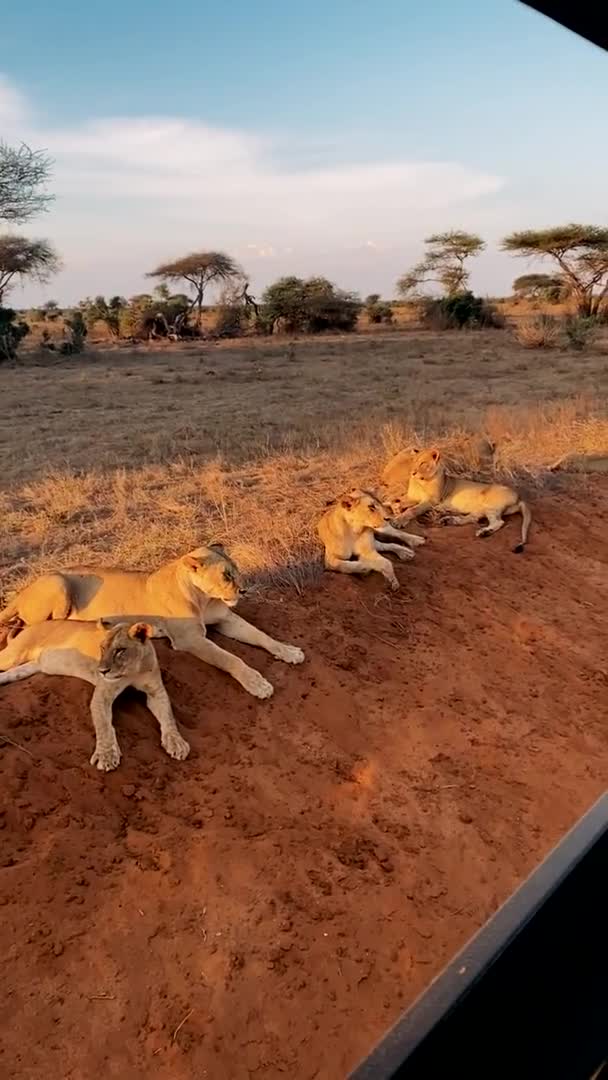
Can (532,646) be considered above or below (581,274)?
below

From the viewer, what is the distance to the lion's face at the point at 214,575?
4078 mm

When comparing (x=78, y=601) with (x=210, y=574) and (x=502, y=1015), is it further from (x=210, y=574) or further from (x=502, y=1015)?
(x=502, y=1015)

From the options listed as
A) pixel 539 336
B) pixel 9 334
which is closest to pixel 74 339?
pixel 9 334

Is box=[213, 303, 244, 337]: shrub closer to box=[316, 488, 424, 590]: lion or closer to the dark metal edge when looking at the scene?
box=[316, 488, 424, 590]: lion

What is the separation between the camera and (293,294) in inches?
1104

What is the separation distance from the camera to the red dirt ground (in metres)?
2.65

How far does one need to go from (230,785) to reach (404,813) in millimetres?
728

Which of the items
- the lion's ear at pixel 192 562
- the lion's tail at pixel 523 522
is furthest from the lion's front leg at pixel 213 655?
the lion's tail at pixel 523 522

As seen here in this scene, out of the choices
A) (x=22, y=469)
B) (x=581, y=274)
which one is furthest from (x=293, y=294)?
(x=22, y=469)

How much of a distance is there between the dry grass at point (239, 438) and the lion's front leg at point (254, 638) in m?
0.77

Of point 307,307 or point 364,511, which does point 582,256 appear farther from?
point 364,511

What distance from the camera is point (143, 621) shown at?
407cm

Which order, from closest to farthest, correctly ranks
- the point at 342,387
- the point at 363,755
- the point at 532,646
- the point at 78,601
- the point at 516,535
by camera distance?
the point at 363,755 → the point at 78,601 → the point at 532,646 → the point at 516,535 → the point at 342,387

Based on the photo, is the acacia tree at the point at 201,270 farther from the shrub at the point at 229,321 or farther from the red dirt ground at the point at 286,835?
the red dirt ground at the point at 286,835
